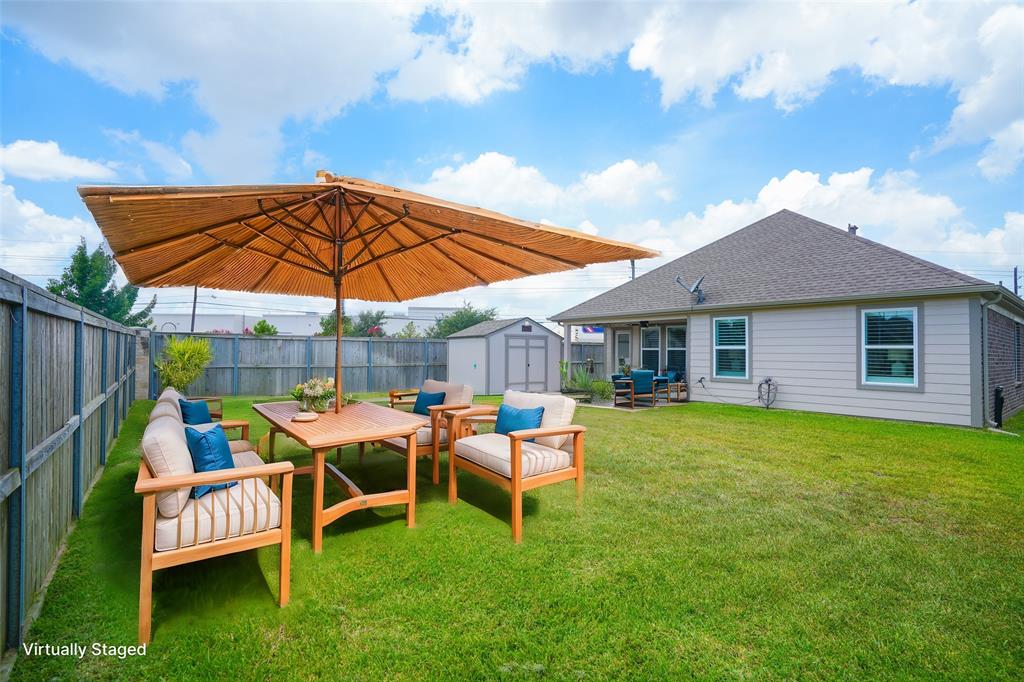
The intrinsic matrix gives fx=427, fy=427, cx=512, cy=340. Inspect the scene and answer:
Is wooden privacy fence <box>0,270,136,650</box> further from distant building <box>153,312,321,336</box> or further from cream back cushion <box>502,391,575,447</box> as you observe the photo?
distant building <box>153,312,321,336</box>

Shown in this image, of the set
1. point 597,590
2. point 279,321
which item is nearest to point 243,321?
point 279,321

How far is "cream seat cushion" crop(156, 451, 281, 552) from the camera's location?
2.09 metres

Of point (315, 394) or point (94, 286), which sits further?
point (94, 286)

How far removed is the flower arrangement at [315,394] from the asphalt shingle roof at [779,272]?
9.13 meters

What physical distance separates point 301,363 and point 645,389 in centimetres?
1054

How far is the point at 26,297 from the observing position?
2.03 m

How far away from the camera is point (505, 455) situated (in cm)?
339

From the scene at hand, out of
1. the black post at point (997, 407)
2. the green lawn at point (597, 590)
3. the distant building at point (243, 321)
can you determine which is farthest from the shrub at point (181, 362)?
the distant building at point (243, 321)

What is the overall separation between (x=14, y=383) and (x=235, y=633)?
150 centimetres

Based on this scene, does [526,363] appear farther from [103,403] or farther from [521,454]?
[521,454]

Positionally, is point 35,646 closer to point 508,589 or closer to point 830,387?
point 508,589

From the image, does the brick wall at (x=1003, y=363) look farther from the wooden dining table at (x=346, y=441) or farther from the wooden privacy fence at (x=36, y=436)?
the wooden privacy fence at (x=36, y=436)

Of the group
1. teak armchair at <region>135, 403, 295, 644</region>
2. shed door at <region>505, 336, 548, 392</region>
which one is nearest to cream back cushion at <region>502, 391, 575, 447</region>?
teak armchair at <region>135, 403, 295, 644</region>

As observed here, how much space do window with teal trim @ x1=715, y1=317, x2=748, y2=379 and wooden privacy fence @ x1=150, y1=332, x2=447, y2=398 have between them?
30.3 feet
